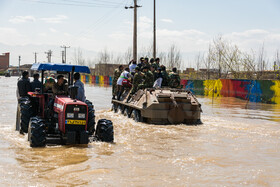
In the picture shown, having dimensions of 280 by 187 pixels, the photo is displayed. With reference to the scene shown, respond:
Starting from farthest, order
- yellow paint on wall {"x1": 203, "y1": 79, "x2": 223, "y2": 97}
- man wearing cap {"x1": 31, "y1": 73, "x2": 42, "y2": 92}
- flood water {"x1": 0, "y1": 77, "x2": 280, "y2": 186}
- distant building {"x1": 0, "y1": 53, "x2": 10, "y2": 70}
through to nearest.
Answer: distant building {"x1": 0, "y1": 53, "x2": 10, "y2": 70} < yellow paint on wall {"x1": 203, "y1": 79, "x2": 223, "y2": 97} < man wearing cap {"x1": 31, "y1": 73, "x2": 42, "y2": 92} < flood water {"x1": 0, "y1": 77, "x2": 280, "y2": 186}

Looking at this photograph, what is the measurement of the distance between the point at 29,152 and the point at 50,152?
458mm

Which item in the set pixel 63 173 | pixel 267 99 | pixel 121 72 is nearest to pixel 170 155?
pixel 63 173

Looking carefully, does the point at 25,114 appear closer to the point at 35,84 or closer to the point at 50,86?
the point at 50,86

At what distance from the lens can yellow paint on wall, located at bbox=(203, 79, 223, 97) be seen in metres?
32.1

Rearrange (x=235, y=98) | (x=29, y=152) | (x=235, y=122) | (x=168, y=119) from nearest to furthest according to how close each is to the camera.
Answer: (x=29, y=152) < (x=168, y=119) < (x=235, y=122) < (x=235, y=98)

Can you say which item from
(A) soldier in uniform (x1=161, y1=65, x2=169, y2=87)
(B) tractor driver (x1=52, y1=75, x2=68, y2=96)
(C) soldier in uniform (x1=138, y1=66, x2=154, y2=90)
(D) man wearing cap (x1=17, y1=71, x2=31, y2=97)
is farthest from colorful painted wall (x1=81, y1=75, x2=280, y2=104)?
(B) tractor driver (x1=52, y1=75, x2=68, y2=96)

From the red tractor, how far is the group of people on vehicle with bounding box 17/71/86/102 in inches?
6.1

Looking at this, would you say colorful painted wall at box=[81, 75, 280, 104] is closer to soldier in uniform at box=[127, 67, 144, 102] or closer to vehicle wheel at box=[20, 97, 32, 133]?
soldier in uniform at box=[127, 67, 144, 102]

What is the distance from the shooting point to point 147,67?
58.2 feet

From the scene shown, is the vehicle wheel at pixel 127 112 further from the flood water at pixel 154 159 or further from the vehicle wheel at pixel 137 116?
the flood water at pixel 154 159

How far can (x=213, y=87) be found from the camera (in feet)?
108

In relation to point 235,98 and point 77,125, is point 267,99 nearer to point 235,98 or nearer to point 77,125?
point 235,98

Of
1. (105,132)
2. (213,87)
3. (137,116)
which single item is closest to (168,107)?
(137,116)

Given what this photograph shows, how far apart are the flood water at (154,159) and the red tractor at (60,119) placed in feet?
0.97
